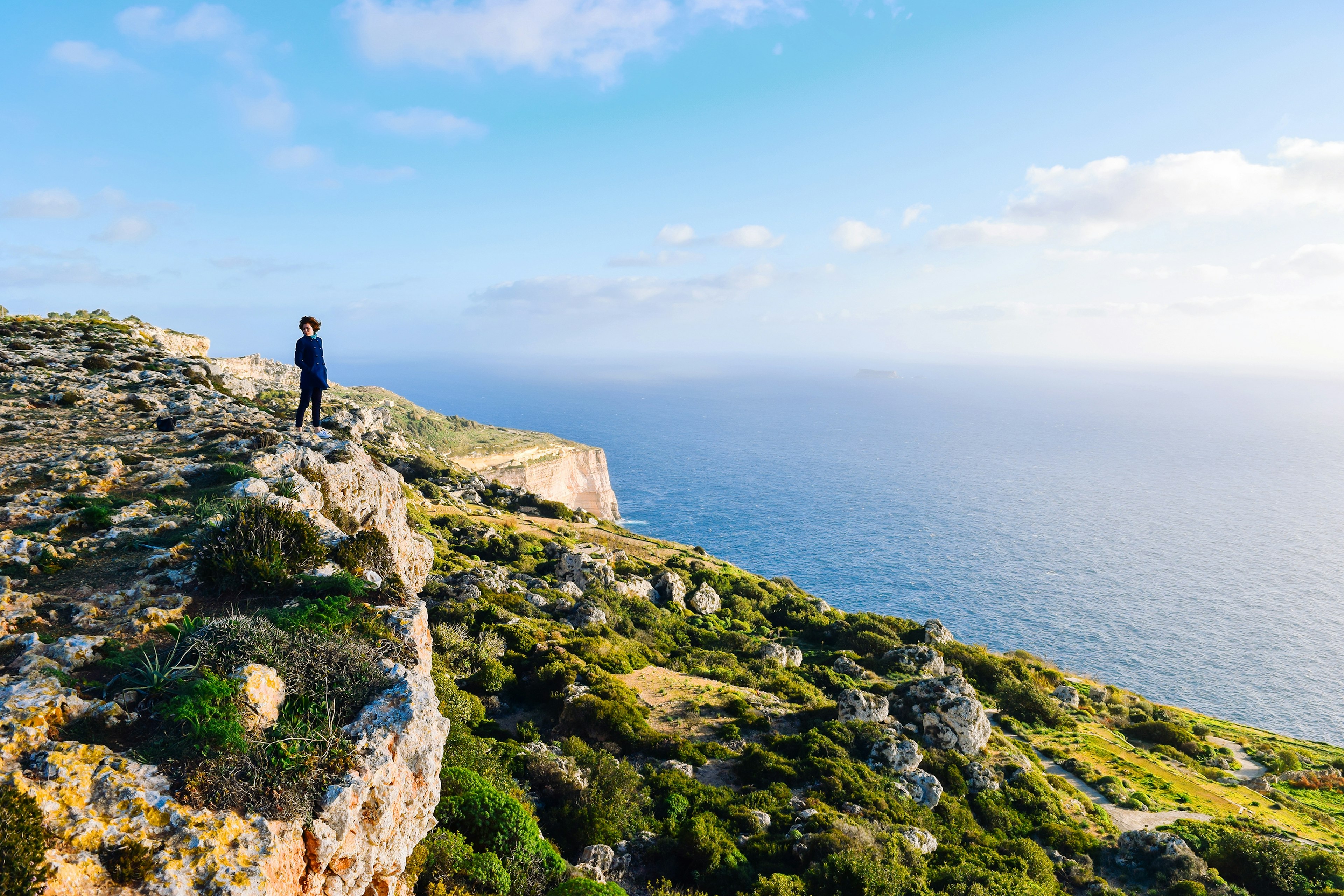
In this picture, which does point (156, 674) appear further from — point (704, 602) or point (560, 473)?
point (560, 473)

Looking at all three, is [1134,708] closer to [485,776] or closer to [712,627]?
[712,627]

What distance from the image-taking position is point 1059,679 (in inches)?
1692

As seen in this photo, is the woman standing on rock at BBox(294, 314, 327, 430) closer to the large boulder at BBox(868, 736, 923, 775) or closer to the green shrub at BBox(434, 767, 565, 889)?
the green shrub at BBox(434, 767, 565, 889)

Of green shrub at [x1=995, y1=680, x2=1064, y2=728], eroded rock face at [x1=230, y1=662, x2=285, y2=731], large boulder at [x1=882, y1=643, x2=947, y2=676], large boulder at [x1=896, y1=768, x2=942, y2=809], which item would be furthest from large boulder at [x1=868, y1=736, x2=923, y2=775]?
eroded rock face at [x1=230, y1=662, x2=285, y2=731]

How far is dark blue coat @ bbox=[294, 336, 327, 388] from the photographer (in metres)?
17.8

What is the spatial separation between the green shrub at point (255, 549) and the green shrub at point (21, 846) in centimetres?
550

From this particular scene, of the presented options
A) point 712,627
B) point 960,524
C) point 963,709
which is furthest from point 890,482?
point 963,709

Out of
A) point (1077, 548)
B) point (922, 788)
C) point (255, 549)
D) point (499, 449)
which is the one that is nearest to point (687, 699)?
point (922, 788)

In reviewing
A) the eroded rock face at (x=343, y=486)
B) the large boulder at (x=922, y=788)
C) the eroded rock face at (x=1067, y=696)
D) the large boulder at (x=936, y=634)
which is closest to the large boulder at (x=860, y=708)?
the large boulder at (x=922, y=788)

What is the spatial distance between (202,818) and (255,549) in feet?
20.6

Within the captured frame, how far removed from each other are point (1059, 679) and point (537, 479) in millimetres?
81799

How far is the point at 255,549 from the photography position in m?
11.1

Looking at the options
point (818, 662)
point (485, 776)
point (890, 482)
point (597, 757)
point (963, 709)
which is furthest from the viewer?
point (890, 482)

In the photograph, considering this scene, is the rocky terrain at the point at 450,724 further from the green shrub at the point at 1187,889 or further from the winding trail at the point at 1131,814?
the green shrub at the point at 1187,889
